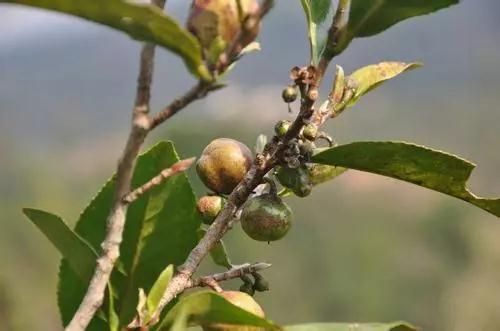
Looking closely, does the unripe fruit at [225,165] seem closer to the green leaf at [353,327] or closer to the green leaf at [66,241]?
the green leaf at [66,241]

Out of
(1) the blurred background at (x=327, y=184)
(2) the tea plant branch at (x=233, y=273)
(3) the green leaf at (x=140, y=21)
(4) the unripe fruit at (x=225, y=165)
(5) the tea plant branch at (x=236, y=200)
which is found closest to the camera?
(3) the green leaf at (x=140, y=21)

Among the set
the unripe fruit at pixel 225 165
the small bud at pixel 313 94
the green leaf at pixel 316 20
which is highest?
the green leaf at pixel 316 20

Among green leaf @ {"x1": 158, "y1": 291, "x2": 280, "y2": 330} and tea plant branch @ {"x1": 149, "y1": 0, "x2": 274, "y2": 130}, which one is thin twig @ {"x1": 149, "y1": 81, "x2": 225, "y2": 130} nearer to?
tea plant branch @ {"x1": 149, "y1": 0, "x2": 274, "y2": 130}

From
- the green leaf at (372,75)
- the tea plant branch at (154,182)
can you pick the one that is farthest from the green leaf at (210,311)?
the green leaf at (372,75)

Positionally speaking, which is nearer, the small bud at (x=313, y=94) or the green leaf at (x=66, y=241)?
the small bud at (x=313, y=94)

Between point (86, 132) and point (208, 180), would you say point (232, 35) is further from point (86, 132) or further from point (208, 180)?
point (86, 132)

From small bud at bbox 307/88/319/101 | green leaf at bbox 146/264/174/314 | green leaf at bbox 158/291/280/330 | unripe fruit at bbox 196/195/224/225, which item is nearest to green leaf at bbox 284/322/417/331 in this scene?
green leaf at bbox 158/291/280/330

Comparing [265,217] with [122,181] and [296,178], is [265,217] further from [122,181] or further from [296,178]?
[122,181]
